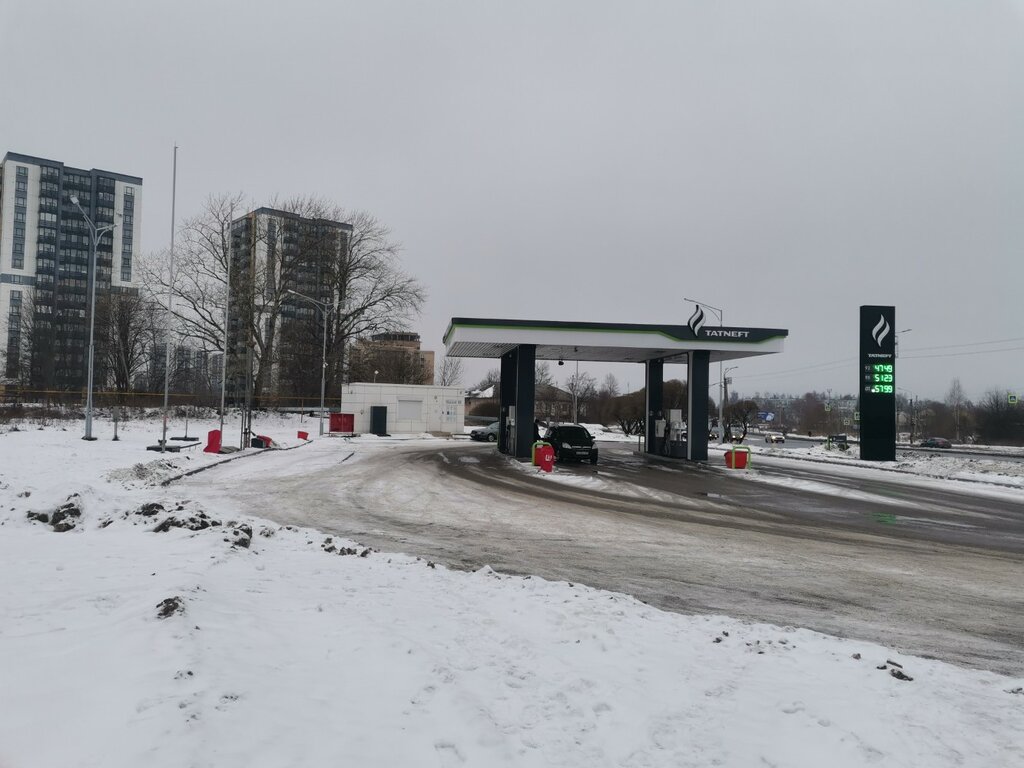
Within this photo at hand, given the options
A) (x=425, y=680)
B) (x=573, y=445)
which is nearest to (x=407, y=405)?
(x=573, y=445)

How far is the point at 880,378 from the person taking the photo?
3231 centimetres

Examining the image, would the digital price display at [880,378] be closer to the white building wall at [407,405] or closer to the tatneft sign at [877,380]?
the tatneft sign at [877,380]

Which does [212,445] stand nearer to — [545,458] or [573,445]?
[545,458]

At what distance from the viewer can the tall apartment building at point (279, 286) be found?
48.4 m

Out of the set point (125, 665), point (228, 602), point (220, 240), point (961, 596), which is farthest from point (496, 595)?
point (220, 240)

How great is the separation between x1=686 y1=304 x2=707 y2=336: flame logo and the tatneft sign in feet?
32.2

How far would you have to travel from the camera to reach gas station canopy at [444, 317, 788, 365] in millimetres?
27344

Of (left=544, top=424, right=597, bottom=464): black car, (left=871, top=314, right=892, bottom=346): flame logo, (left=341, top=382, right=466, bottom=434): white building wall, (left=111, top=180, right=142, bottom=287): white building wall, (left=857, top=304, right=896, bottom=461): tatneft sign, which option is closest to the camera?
(left=544, top=424, right=597, bottom=464): black car

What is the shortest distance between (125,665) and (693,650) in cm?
417

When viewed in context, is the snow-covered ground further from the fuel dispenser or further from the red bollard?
the fuel dispenser

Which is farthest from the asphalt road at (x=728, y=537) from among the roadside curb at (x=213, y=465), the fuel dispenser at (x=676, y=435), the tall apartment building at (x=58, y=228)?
the tall apartment building at (x=58, y=228)

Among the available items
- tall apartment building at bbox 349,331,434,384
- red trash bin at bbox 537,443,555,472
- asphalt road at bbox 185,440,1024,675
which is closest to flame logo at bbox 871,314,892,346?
asphalt road at bbox 185,440,1024,675

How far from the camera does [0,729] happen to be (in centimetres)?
329

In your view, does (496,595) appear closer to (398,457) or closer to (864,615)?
(864,615)
